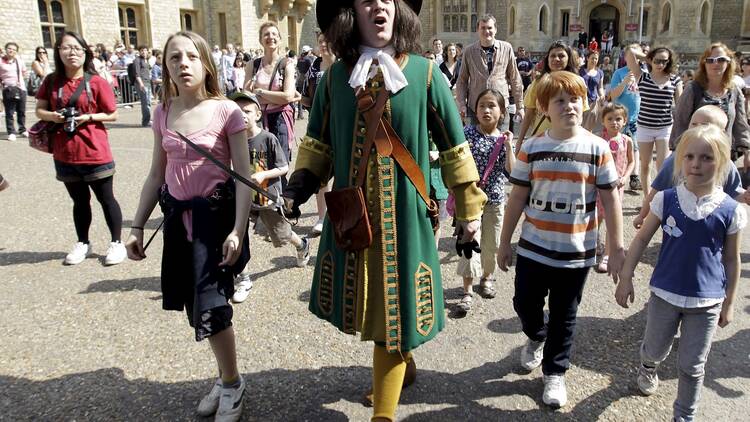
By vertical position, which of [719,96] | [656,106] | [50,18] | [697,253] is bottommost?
[697,253]

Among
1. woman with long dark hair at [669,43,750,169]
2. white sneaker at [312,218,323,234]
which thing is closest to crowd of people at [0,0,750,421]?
woman with long dark hair at [669,43,750,169]

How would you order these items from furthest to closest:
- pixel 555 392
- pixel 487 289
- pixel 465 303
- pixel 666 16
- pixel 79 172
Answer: pixel 666 16
pixel 79 172
pixel 487 289
pixel 465 303
pixel 555 392

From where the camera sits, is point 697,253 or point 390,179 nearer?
point 390,179

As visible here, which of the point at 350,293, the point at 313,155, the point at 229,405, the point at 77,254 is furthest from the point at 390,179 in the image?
the point at 77,254

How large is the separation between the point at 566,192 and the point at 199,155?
5.72 ft

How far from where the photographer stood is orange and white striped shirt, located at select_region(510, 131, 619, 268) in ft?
8.93

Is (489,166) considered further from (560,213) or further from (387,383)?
(387,383)

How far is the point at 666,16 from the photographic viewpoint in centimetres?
3459

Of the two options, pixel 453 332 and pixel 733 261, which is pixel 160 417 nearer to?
pixel 453 332

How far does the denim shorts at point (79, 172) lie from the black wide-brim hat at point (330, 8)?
3204mm

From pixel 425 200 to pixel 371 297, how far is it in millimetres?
472

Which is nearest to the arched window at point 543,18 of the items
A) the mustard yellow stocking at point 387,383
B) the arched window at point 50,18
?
the arched window at point 50,18

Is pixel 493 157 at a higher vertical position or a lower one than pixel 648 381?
higher

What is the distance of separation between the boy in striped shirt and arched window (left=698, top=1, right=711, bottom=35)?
37064 millimetres
